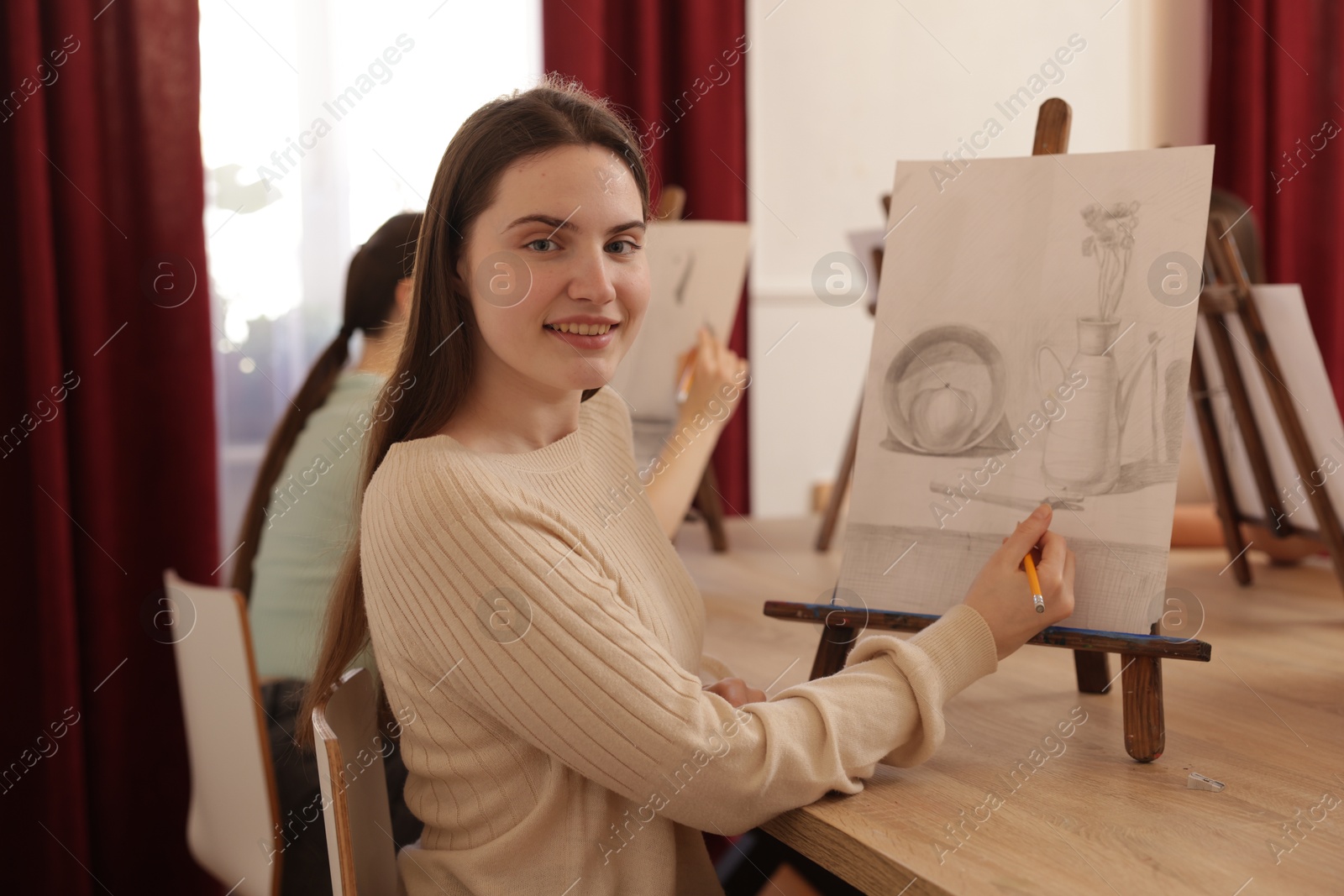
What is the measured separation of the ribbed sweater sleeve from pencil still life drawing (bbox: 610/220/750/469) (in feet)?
3.62

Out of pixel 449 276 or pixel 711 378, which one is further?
pixel 711 378

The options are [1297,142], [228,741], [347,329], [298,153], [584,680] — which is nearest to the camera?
[584,680]

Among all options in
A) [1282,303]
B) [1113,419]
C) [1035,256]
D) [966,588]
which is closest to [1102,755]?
[966,588]

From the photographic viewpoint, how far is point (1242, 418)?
5.37 feet

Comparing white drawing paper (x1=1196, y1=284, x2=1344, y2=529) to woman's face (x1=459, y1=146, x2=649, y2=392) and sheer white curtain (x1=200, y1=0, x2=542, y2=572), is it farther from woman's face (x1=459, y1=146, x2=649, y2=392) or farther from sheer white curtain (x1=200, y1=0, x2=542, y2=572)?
sheer white curtain (x1=200, y1=0, x2=542, y2=572)

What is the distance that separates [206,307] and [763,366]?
1.45 metres

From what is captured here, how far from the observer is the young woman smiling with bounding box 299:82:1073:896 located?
0.88 meters

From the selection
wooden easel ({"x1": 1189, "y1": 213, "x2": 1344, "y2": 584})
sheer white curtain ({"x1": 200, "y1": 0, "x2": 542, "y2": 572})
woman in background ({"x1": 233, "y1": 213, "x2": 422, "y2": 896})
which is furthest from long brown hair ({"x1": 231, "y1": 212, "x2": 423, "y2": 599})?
wooden easel ({"x1": 1189, "y1": 213, "x2": 1344, "y2": 584})

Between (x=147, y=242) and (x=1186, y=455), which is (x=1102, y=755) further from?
(x=147, y=242)

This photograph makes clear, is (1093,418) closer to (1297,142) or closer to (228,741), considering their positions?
(228,741)

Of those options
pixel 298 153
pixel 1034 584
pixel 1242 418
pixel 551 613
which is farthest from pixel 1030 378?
pixel 298 153

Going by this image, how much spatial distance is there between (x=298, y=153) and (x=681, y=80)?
954 millimetres

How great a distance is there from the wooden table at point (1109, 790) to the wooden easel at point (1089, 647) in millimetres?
24

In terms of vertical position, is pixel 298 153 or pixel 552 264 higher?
pixel 298 153
